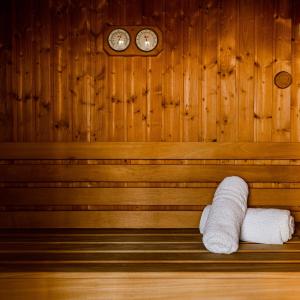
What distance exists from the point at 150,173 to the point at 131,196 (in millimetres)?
228

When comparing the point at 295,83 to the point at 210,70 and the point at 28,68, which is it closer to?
the point at 210,70

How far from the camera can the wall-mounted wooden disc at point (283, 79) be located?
3.36 m

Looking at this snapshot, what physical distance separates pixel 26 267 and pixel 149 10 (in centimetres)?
208

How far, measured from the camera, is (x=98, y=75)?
3.36m

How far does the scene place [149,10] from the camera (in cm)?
334

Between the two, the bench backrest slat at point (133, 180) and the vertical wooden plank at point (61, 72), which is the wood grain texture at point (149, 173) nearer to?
the bench backrest slat at point (133, 180)

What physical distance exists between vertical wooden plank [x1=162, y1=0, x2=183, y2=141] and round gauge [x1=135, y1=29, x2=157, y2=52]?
0.10 m

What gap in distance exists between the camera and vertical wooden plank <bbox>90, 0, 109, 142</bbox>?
3.33 metres

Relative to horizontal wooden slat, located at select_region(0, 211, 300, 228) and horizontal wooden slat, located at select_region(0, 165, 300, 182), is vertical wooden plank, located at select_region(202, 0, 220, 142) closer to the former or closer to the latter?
horizontal wooden slat, located at select_region(0, 165, 300, 182)

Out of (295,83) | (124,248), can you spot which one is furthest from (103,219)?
(295,83)

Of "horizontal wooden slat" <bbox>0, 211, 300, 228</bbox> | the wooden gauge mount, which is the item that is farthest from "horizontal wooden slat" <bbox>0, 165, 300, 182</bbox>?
the wooden gauge mount

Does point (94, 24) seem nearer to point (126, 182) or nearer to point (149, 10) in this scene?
point (149, 10)

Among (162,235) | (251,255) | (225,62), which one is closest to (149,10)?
(225,62)

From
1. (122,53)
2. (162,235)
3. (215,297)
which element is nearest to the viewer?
(215,297)
